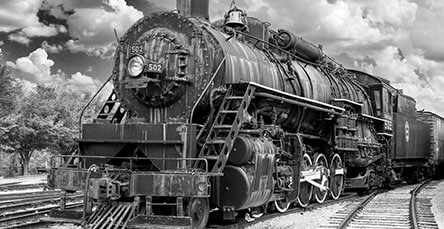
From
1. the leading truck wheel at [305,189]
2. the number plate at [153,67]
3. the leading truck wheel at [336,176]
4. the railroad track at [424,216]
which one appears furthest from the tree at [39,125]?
the railroad track at [424,216]

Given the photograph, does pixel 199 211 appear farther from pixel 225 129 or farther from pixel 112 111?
pixel 112 111

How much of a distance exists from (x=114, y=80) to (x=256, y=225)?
155 inches

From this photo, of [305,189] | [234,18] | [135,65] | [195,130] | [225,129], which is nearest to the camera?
[195,130]

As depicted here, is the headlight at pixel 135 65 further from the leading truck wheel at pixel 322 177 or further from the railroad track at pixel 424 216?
the railroad track at pixel 424 216

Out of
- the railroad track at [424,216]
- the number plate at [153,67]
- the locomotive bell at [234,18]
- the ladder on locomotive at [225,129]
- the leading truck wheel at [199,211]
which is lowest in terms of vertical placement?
the railroad track at [424,216]

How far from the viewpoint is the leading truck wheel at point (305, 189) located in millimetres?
11886

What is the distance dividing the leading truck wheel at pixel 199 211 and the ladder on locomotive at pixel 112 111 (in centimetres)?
279

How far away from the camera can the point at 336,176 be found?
14.3 metres

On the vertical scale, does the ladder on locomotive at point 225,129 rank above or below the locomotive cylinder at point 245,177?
above

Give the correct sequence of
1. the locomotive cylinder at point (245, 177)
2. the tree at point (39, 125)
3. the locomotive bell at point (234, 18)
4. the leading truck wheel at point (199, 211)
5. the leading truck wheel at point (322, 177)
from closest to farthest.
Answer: the leading truck wheel at point (199, 211)
the locomotive cylinder at point (245, 177)
the locomotive bell at point (234, 18)
the leading truck wheel at point (322, 177)
the tree at point (39, 125)

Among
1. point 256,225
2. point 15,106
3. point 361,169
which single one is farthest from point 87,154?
point 15,106

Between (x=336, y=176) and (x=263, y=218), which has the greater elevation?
(x=336, y=176)

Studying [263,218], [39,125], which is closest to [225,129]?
[263,218]

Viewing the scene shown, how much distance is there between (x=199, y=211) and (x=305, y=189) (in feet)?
16.5
